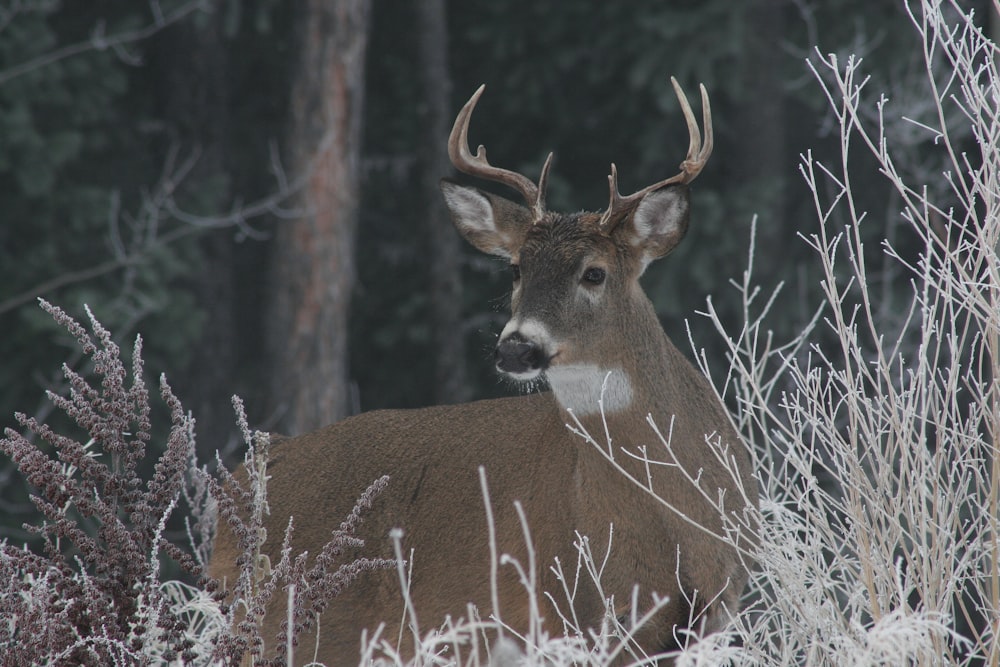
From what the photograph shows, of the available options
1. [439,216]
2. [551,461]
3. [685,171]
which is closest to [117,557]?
[551,461]

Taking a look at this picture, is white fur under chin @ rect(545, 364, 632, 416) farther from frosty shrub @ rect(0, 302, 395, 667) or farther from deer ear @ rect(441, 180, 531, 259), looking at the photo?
frosty shrub @ rect(0, 302, 395, 667)

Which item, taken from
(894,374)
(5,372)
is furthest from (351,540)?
(894,374)

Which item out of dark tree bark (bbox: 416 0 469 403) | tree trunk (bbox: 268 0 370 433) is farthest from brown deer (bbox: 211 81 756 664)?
dark tree bark (bbox: 416 0 469 403)

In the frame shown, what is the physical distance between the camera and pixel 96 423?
3.53m

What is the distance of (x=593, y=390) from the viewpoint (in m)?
4.54

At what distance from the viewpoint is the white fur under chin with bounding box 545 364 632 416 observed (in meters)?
4.52

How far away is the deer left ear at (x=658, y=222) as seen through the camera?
184 inches

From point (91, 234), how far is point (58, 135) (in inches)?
39.5

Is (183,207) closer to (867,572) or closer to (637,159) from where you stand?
(637,159)

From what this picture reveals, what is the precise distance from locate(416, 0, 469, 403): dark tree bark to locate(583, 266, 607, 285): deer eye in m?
7.33

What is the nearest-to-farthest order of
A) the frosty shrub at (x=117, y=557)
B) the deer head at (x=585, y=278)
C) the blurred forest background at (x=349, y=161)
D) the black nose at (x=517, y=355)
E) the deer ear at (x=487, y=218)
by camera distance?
the frosty shrub at (x=117, y=557)
the black nose at (x=517, y=355)
the deer head at (x=585, y=278)
the deer ear at (x=487, y=218)
the blurred forest background at (x=349, y=161)

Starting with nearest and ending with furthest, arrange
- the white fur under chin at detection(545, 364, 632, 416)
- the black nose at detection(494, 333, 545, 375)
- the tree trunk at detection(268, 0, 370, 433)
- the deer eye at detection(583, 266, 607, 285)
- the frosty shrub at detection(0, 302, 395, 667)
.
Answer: the frosty shrub at detection(0, 302, 395, 667) < the black nose at detection(494, 333, 545, 375) < the white fur under chin at detection(545, 364, 632, 416) < the deer eye at detection(583, 266, 607, 285) < the tree trunk at detection(268, 0, 370, 433)

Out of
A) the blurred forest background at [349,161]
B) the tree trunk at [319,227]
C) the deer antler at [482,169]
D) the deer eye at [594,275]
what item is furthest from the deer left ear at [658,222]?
the tree trunk at [319,227]

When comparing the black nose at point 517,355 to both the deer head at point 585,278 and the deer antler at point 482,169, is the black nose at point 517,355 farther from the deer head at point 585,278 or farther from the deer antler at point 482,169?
the deer antler at point 482,169
